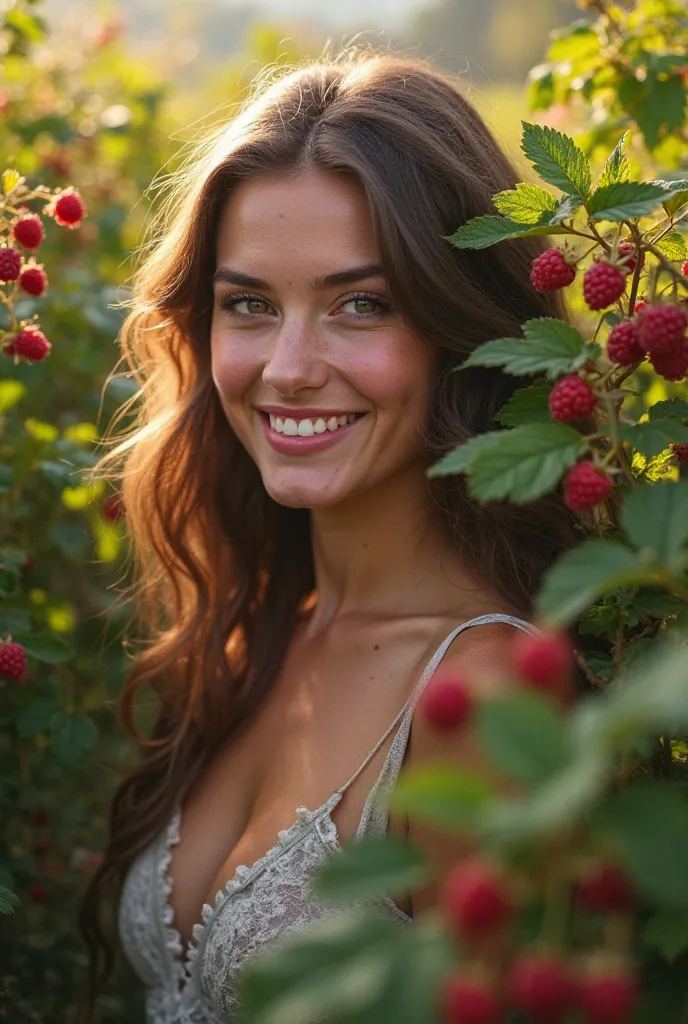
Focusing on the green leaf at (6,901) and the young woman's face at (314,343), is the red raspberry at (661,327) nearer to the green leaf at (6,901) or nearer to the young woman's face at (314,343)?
the young woman's face at (314,343)

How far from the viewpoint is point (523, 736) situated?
632 mm

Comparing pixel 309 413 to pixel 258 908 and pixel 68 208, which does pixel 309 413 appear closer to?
pixel 68 208

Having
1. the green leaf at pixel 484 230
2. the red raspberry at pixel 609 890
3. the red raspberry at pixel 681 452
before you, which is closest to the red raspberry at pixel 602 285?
the green leaf at pixel 484 230

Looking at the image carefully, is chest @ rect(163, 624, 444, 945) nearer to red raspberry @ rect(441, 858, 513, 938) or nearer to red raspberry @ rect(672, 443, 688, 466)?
red raspberry @ rect(672, 443, 688, 466)

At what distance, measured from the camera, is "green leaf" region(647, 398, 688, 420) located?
1.22 m

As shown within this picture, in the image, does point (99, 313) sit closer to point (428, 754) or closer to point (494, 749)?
point (428, 754)

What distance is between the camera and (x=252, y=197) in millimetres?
1742

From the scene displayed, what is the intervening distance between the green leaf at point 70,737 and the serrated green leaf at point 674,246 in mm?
1250

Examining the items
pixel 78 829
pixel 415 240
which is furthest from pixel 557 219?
pixel 78 829

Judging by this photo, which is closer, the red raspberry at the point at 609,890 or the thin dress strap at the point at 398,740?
the red raspberry at the point at 609,890

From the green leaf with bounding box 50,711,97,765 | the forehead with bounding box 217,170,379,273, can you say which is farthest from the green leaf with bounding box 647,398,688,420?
the green leaf with bounding box 50,711,97,765

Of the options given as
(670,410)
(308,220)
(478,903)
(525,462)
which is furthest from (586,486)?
(308,220)

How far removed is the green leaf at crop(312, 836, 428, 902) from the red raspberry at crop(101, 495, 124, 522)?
1.69 metres

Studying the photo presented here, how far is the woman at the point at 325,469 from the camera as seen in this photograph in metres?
1.64
